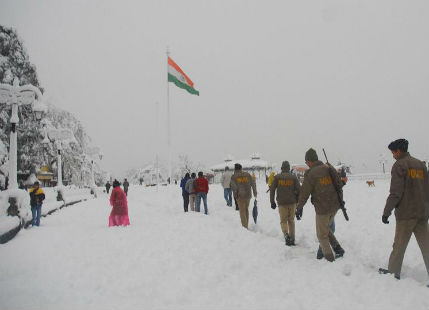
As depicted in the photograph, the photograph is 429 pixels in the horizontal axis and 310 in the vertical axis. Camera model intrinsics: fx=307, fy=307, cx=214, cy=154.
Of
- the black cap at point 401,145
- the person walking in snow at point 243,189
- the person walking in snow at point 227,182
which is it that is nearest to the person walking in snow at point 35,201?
the person walking in snow at point 243,189

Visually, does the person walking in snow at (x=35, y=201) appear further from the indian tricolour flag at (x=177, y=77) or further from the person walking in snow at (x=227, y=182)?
the indian tricolour flag at (x=177, y=77)

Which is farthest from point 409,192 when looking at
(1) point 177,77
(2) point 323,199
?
(1) point 177,77

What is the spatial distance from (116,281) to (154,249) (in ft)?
6.36

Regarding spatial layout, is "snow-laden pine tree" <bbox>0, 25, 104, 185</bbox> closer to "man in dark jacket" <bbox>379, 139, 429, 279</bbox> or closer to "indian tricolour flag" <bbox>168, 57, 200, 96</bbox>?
"indian tricolour flag" <bbox>168, 57, 200, 96</bbox>

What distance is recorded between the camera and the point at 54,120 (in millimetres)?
40781

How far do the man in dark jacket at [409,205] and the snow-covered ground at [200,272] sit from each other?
0.54 meters

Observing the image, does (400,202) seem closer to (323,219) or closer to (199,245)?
(323,219)

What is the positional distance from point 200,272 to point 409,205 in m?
3.65

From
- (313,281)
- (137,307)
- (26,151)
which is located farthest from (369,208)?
(26,151)

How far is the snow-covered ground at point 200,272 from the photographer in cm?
432

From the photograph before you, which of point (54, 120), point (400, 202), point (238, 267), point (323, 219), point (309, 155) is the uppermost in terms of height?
point (54, 120)

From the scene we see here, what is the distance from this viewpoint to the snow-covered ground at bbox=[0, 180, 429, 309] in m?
4.32

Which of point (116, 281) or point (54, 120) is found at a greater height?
point (54, 120)

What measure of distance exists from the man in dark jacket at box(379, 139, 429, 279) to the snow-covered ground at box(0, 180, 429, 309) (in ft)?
1.78
